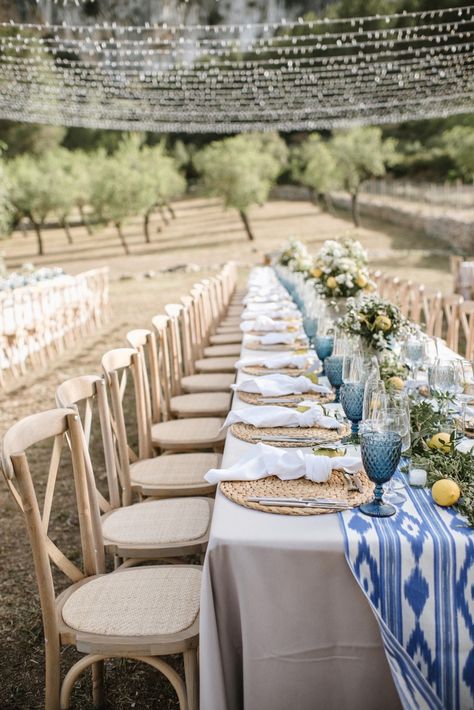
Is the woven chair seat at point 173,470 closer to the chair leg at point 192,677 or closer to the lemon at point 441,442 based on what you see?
the chair leg at point 192,677

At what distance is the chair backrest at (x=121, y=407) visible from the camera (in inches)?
96.0

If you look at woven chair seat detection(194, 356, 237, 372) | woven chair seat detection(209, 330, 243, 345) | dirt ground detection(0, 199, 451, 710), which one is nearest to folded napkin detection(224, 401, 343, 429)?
dirt ground detection(0, 199, 451, 710)

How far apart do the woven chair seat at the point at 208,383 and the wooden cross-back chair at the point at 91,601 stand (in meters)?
2.11

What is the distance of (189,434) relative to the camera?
3113 mm

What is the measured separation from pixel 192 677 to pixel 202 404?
206cm

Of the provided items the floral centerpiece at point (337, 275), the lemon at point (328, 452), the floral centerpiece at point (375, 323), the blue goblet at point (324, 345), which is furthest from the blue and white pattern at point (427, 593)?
the floral centerpiece at point (337, 275)

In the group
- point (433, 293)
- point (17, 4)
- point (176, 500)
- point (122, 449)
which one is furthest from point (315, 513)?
point (17, 4)

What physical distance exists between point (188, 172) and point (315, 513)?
3771 centimetres

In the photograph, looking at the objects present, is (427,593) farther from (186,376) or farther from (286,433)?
(186,376)

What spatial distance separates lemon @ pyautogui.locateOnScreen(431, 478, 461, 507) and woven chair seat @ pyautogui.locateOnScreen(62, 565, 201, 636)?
0.70 metres

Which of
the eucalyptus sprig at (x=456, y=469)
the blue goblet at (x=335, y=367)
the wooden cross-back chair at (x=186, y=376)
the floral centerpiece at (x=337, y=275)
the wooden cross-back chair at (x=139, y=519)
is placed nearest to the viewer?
the eucalyptus sprig at (x=456, y=469)

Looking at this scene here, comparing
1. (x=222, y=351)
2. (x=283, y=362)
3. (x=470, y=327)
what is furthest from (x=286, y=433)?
(x=222, y=351)

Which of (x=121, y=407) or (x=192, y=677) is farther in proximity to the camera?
(x=121, y=407)

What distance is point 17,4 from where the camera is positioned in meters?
5.93
